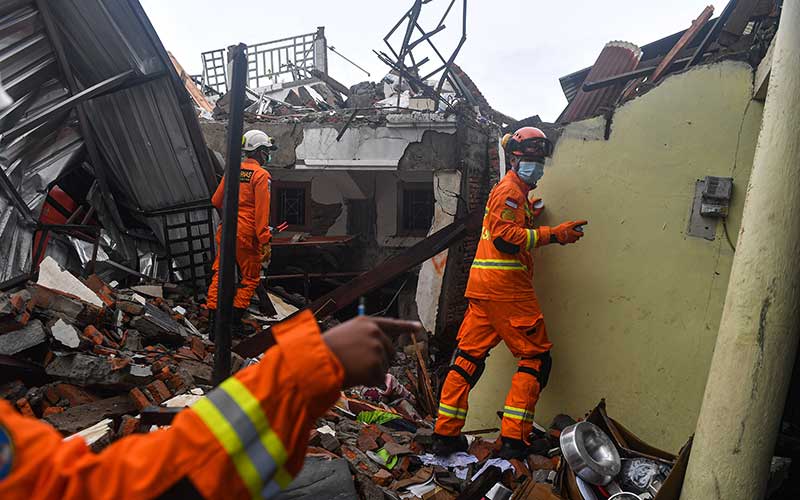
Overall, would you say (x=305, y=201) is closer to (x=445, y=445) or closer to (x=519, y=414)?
(x=445, y=445)

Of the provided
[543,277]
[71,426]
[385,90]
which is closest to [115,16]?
[71,426]

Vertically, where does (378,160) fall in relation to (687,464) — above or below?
above

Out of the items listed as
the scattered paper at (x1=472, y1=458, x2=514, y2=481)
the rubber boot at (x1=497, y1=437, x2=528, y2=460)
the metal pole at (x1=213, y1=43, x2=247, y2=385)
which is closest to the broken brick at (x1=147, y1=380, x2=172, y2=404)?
the metal pole at (x1=213, y1=43, x2=247, y2=385)

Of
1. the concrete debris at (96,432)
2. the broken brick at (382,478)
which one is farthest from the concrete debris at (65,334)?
the broken brick at (382,478)

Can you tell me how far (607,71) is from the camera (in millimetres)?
3975

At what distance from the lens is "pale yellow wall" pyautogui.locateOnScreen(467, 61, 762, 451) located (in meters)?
3.02

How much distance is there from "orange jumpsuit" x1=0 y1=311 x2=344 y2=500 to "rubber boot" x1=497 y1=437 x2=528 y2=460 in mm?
2464

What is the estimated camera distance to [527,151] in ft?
11.1

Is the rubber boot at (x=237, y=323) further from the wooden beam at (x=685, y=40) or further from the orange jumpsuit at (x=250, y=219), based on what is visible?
the wooden beam at (x=685, y=40)

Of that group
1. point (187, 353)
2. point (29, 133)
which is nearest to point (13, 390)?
point (187, 353)

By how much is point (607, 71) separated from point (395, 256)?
2339 mm

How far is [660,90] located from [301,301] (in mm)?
5896

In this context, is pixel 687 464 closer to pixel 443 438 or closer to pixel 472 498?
pixel 472 498

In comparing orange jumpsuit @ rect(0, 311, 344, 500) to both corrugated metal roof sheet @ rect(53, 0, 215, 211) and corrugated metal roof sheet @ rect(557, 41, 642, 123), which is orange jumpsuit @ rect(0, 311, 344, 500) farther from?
corrugated metal roof sheet @ rect(53, 0, 215, 211)
